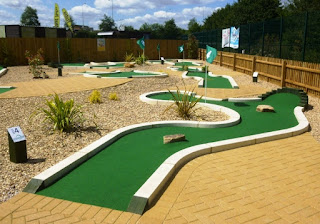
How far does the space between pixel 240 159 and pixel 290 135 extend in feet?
6.24

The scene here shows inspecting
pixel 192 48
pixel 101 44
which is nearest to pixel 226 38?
pixel 192 48

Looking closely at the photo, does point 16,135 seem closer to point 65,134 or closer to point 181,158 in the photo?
point 65,134

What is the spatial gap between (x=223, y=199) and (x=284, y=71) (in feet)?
33.5

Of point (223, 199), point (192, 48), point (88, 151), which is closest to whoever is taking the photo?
point (223, 199)

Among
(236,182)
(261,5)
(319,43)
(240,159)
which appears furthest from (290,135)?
(261,5)

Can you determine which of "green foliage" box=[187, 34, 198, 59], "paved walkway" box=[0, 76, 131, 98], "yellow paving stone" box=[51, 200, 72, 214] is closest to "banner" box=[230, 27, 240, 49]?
"green foliage" box=[187, 34, 198, 59]

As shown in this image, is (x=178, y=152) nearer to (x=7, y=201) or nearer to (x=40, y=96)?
(x=7, y=201)

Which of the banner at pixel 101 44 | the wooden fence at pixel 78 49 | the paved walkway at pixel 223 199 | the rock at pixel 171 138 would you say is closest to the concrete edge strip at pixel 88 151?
the paved walkway at pixel 223 199

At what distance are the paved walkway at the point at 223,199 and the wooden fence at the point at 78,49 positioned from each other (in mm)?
22225

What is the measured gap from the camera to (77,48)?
89.0ft

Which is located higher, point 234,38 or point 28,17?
point 28,17

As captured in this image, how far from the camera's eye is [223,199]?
3.83 m

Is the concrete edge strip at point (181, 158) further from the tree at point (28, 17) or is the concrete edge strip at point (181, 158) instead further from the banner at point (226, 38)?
the tree at point (28, 17)

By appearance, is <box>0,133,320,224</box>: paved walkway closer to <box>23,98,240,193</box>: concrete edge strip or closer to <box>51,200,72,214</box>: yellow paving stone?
<box>51,200,72,214</box>: yellow paving stone
